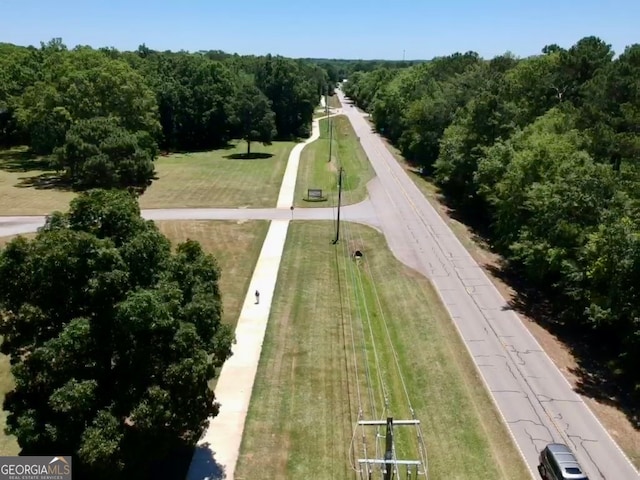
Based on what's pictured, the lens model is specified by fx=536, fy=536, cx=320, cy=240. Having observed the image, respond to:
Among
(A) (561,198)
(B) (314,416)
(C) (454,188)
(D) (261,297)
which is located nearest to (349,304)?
(D) (261,297)

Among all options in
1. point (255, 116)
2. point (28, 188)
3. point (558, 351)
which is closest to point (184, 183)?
point (28, 188)

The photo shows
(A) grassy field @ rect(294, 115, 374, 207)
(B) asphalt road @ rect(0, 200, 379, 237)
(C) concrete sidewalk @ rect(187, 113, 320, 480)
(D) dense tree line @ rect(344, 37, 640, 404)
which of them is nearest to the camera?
(C) concrete sidewalk @ rect(187, 113, 320, 480)

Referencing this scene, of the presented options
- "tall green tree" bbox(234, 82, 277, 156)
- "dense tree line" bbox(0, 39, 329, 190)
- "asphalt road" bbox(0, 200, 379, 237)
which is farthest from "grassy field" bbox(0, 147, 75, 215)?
"tall green tree" bbox(234, 82, 277, 156)

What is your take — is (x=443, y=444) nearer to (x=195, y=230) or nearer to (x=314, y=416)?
(x=314, y=416)

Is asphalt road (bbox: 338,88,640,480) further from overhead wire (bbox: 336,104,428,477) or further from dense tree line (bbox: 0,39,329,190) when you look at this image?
dense tree line (bbox: 0,39,329,190)

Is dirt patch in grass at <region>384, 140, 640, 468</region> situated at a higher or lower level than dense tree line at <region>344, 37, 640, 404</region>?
lower

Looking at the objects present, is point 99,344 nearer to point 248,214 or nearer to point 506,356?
point 506,356

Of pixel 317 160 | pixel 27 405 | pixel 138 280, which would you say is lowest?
pixel 317 160
